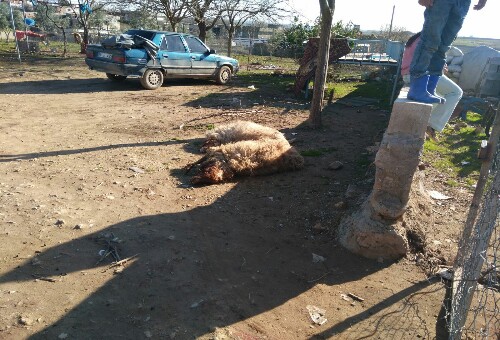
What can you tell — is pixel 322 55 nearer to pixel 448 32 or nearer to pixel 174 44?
pixel 448 32

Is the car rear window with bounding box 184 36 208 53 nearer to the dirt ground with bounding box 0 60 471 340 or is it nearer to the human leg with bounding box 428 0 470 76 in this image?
the dirt ground with bounding box 0 60 471 340

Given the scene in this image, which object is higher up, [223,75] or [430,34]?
[430,34]

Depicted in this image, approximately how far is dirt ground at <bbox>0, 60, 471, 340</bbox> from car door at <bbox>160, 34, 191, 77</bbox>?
17.4ft

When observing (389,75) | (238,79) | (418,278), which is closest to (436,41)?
(418,278)

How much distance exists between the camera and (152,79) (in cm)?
1232

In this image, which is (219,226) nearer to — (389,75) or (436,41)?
(436,41)

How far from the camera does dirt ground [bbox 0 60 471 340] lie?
2951 mm

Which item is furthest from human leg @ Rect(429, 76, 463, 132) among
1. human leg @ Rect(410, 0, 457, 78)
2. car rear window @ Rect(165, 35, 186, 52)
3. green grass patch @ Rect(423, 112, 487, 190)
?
car rear window @ Rect(165, 35, 186, 52)

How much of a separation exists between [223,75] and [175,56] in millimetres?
2358

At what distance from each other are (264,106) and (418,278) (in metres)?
7.93

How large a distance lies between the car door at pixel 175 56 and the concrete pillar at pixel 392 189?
993 cm

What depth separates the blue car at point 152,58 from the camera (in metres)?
11.4

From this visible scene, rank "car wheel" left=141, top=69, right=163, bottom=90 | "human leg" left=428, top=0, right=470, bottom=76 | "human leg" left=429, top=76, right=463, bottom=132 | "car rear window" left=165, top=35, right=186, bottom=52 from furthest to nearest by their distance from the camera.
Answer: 1. "car rear window" left=165, top=35, right=186, bottom=52
2. "car wheel" left=141, top=69, right=163, bottom=90
3. "human leg" left=429, top=76, right=463, bottom=132
4. "human leg" left=428, top=0, right=470, bottom=76

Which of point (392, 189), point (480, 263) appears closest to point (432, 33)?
point (392, 189)
